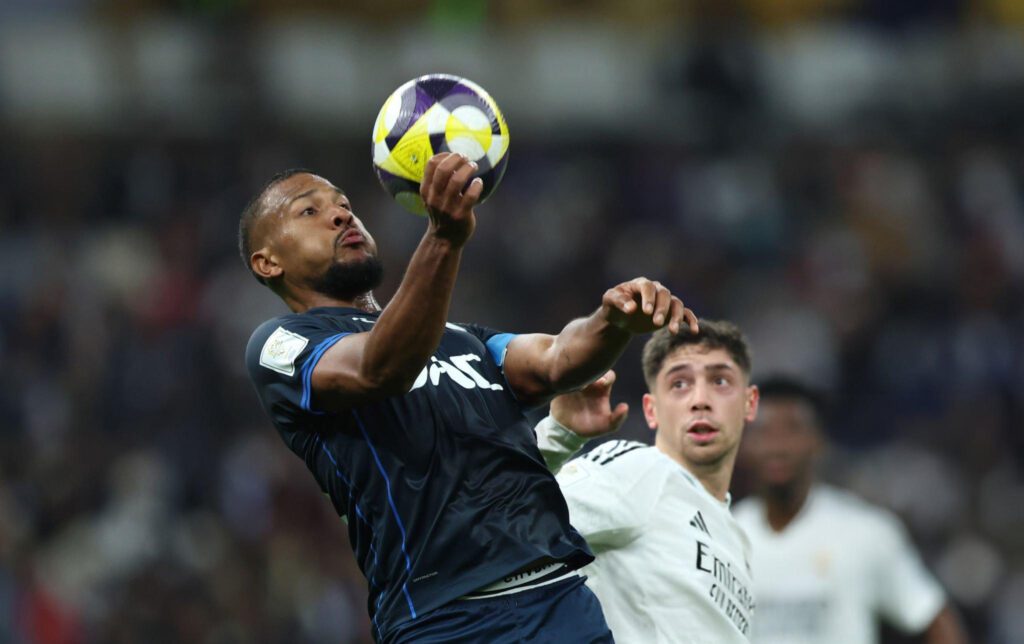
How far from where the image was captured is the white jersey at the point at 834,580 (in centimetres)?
739

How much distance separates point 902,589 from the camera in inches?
300

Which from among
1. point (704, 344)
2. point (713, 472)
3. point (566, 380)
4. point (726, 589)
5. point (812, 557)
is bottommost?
point (812, 557)

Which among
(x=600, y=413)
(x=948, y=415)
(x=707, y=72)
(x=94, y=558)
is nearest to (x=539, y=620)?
(x=600, y=413)

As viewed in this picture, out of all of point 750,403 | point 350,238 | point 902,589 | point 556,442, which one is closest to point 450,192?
point 350,238

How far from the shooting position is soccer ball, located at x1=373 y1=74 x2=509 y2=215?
4531 millimetres

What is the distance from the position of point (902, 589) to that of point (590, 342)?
12.5ft

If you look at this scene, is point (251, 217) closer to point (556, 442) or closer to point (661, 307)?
point (556, 442)

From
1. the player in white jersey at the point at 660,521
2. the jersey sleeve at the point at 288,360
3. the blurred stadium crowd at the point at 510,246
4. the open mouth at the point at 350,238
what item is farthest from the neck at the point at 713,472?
the blurred stadium crowd at the point at 510,246

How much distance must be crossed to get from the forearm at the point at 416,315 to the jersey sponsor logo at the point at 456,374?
1.04ft

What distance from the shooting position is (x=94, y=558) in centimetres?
1088

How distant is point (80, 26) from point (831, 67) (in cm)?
734

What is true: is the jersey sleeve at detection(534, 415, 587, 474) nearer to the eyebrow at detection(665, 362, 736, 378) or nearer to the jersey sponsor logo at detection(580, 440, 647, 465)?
the jersey sponsor logo at detection(580, 440, 647, 465)

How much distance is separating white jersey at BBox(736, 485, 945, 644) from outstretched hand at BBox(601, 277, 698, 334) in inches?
139

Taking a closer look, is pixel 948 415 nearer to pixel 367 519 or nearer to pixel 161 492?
pixel 161 492
